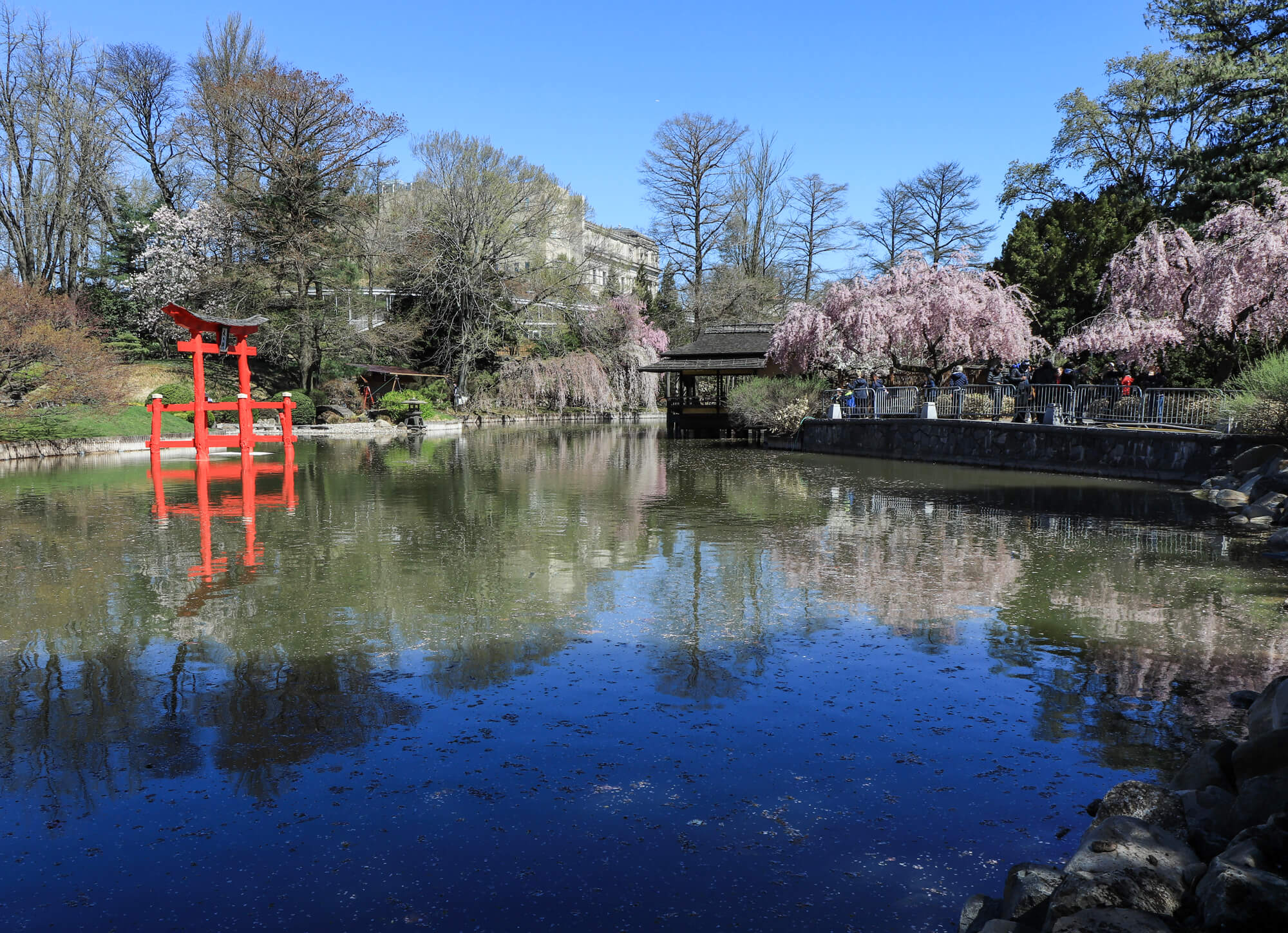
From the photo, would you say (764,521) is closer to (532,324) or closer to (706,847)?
(706,847)

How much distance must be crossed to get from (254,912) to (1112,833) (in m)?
3.06

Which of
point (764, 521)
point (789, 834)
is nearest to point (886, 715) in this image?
point (789, 834)

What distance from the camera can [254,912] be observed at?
131 inches

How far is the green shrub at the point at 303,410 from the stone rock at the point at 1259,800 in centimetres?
3704

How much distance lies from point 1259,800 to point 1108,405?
20083 mm

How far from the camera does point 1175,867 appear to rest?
3084 millimetres

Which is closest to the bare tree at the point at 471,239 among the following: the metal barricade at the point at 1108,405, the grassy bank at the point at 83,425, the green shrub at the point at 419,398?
the green shrub at the point at 419,398

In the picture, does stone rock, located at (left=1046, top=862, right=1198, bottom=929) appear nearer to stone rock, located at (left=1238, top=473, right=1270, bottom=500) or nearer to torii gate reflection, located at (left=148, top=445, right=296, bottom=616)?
torii gate reflection, located at (left=148, top=445, right=296, bottom=616)

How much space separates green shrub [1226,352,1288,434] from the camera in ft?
54.3

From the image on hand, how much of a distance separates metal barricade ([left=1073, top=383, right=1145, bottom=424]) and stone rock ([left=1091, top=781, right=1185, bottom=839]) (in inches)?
752

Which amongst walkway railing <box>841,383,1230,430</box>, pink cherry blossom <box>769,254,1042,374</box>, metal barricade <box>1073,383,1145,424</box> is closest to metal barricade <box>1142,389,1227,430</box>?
walkway railing <box>841,383,1230,430</box>

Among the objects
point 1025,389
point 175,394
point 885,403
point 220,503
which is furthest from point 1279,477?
point 175,394

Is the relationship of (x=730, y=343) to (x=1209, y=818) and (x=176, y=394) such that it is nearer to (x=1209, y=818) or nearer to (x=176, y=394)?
(x=176, y=394)

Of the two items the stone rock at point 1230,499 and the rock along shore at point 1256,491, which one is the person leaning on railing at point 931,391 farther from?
the stone rock at point 1230,499
